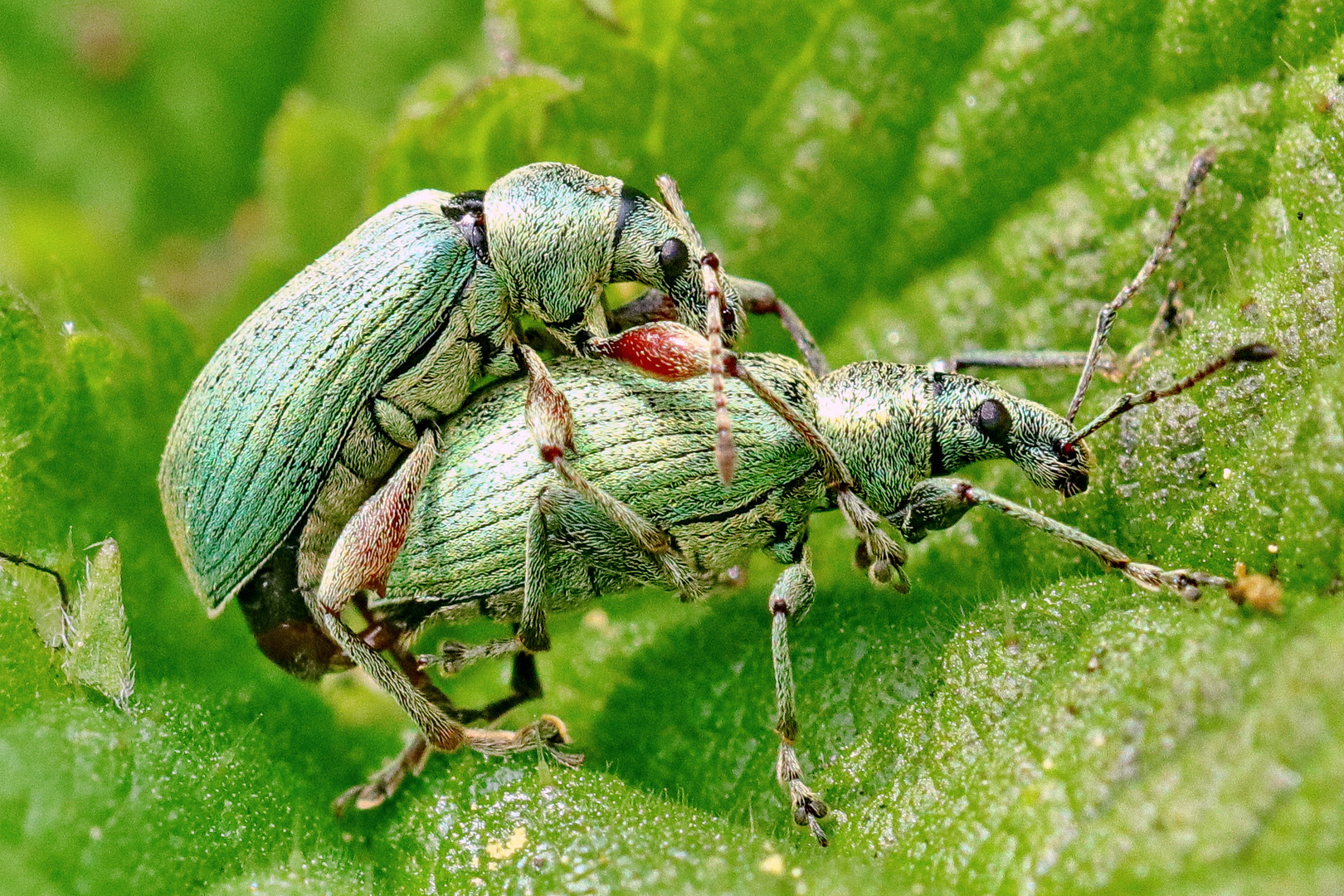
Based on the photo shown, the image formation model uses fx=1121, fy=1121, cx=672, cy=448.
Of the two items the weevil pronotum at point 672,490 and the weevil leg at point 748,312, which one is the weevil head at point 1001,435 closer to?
the weevil pronotum at point 672,490

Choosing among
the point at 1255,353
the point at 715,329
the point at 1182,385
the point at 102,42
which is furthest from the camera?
the point at 102,42

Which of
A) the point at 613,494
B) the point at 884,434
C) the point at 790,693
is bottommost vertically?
the point at 790,693

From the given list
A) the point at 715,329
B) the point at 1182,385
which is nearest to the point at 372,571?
the point at 715,329

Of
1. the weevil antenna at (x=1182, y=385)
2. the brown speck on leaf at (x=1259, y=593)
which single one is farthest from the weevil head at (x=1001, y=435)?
the brown speck on leaf at (x=1259, y=593)

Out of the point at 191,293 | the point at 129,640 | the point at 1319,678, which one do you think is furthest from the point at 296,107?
the point at 1319,678

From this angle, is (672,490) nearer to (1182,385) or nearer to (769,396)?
(769,396)

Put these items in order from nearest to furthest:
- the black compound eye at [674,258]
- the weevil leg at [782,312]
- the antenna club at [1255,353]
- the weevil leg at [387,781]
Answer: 1. the antenna club at [1255,353]
2. the weevil leg at [387,781]
3. the black compound eye at [674,258]
4. the weevil leg at [782,312]

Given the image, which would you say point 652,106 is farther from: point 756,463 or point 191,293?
point 191,293
